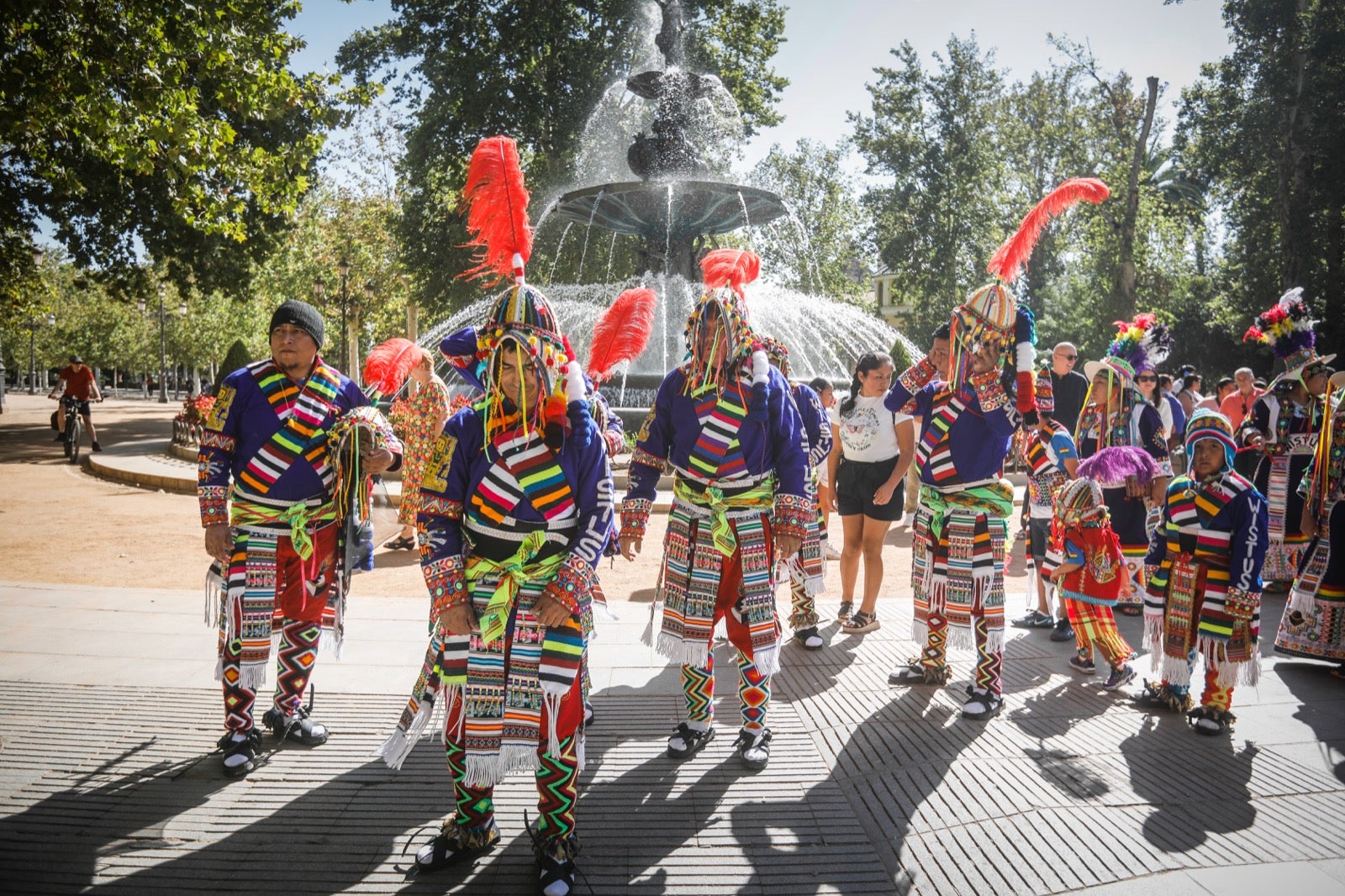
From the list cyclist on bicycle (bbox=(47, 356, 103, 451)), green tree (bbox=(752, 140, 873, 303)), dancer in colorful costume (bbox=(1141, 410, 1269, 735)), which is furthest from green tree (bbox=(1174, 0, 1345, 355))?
cyclist on bicycle (bbox=(47, 356, 103, 451))

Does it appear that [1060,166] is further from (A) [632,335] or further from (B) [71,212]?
(A) [632,335]

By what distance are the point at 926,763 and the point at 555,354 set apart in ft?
8.98

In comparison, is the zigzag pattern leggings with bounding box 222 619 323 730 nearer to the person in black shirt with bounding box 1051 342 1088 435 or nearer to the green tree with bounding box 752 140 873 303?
the person in black shirt with bounding box 1051 342 1088 435

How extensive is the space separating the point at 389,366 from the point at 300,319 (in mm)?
1097

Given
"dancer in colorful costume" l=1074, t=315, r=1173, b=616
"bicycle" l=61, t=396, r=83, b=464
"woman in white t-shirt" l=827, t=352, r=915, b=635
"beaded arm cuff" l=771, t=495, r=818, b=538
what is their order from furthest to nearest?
"bicycle" l=61, t=396, r=83, b=464 < "dancer in colorful costume" l=1074, t=315, r=1173, b=616 < "woman in white t-shirt" l=827, t=352, r=915, b=635 < "beaded arm cuff" l=771, t=495, r=818, b=538

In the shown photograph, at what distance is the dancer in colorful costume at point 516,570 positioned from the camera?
123 inches

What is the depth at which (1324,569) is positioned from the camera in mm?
5840

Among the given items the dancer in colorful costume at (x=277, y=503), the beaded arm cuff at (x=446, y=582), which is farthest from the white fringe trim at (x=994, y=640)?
the dancer in colorful costume at (x=277, y=503)

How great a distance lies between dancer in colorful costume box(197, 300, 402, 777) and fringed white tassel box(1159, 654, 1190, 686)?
4448mm

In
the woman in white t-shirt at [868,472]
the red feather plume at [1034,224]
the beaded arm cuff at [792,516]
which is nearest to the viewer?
the beaded arm cuff at [792,516]

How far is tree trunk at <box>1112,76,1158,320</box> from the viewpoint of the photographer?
84.6 ft

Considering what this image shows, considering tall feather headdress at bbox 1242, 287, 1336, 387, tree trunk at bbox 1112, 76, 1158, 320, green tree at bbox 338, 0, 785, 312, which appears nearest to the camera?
tall feather headdress at bbox 1242, 287, 1336, 387

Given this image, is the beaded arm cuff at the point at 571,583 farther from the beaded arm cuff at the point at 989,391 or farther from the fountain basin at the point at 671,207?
the fountain basin at the point at 671,207

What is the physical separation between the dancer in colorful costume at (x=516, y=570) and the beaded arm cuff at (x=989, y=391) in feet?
8.60
